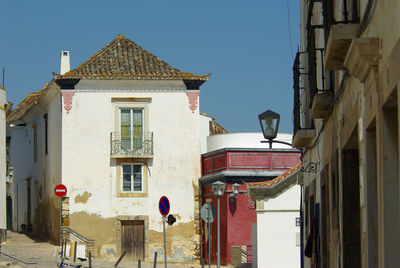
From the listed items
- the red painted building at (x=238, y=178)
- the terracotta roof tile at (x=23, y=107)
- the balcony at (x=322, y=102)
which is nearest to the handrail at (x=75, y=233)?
the red painted building at (x=238, y=178)

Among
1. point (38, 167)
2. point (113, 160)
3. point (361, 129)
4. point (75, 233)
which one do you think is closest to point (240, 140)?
point (113, 160)

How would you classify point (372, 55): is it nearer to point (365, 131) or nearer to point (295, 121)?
point (365, 131)

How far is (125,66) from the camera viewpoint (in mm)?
40438

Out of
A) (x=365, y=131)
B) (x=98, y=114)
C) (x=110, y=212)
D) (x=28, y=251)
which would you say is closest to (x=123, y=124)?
(x=98, y=114)

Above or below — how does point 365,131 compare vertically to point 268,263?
above

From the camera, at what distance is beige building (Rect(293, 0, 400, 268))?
679 centimetres

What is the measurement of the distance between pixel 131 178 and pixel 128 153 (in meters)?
1.23

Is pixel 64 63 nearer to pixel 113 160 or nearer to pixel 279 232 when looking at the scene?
pixel 113 160

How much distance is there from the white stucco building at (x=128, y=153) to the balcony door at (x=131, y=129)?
46 mm

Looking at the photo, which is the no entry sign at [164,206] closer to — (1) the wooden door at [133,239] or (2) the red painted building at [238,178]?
(2) the red painted building at [238,178]

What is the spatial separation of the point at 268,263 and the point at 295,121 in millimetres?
14234

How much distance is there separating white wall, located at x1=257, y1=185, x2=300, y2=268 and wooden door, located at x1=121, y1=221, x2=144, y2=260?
9.80 meters

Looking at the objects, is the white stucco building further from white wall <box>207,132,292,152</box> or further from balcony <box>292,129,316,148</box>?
balcony <box>292,129,316,148</box>

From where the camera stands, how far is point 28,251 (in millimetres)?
36312
